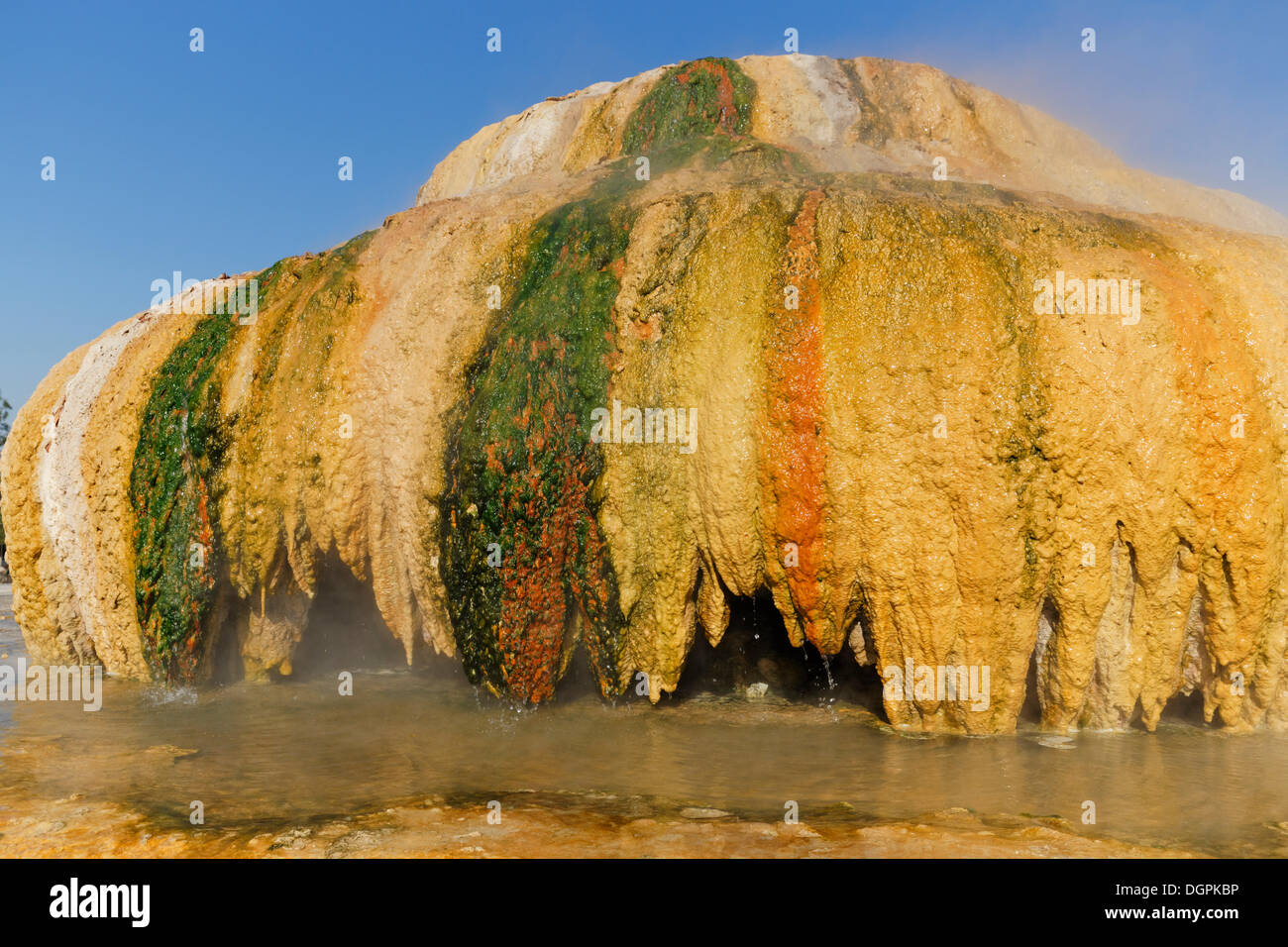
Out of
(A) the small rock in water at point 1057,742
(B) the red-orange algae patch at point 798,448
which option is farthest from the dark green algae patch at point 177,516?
(A) the small rock in water at point 1057,742

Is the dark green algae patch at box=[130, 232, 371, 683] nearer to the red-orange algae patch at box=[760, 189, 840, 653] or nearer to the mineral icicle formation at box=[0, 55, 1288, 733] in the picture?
the mineral icicle formation at box=[0, 55, 1288, 733]

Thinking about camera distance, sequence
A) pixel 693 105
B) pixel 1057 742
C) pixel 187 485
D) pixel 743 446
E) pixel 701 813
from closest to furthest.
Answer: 1. pixel 701 813
2. pixel 1057 742
3. pixel 743 446
4. pixel 187 485
5. pixel 693 105

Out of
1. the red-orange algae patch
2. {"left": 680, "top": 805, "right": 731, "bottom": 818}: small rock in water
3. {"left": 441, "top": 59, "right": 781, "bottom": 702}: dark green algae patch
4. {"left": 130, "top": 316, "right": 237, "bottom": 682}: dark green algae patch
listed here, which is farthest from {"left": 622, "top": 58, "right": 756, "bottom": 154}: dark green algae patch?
{"left": 680, "top": 805, "right": 731, "bottom": 818}: small rock in water

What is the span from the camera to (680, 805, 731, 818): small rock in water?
5.64 meters

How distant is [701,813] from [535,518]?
9.71 feet

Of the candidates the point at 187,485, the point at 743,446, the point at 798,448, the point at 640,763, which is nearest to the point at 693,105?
the point at 743,446

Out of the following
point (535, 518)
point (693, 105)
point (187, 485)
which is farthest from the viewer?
point (693, 105)

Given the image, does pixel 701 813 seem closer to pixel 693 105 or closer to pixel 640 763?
pixel 640 763

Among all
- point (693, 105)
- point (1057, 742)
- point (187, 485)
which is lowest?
point (1057, 742)

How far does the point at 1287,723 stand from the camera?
7531 millimetres

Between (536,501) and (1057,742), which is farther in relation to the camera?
(536,501)

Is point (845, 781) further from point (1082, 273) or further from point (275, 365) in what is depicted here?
point (275, 365)

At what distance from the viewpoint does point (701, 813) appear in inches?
224

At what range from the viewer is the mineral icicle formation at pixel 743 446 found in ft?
23.5
